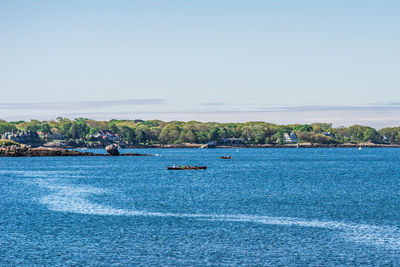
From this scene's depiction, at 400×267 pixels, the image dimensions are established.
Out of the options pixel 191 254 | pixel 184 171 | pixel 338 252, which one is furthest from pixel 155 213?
pixel 184 171

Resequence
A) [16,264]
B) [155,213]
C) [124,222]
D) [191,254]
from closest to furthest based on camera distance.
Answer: [16,264]
[191,254]
[124,222]
[155,213]

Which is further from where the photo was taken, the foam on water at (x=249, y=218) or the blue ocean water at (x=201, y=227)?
the foam on water at (x=249, y=218)

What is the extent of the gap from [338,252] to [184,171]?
95.7m

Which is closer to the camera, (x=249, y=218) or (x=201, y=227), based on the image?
(x=201, y=227)

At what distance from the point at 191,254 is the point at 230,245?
409 centimetres

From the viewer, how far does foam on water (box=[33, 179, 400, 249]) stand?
41156 mm

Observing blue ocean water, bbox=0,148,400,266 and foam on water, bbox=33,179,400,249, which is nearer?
blue ocean water, bbox=0,148,400,266

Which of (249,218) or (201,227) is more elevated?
(201,227)

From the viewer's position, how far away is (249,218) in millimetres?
51406

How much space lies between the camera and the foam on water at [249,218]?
41.2m

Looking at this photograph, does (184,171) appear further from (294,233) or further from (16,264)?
(16,264)

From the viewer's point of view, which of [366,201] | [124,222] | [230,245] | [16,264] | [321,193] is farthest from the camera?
[321,193]

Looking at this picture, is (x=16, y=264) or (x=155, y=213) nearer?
(x=16, y=264)

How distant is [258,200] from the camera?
6681 centimetres
